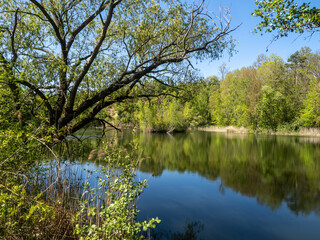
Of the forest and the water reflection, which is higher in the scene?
the forest

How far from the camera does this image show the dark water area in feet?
21.4

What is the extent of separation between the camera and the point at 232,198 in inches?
364

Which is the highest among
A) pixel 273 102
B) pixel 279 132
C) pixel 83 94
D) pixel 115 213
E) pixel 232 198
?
pixel 273 102

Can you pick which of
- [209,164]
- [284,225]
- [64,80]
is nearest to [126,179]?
[64,80]

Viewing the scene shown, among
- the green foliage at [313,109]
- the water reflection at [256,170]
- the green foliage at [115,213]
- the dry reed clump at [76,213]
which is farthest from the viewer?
the green foliage at [313,109]

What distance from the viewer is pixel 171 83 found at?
788 centimetres

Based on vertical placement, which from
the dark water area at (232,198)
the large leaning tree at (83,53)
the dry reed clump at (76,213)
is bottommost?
the dark water area at (232,198)

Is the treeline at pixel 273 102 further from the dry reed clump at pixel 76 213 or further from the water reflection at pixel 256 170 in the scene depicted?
the dry reed clump at pixel 76 213

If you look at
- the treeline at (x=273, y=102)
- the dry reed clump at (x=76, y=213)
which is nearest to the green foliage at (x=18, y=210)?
the dry reed clump at (x=76, y=213)

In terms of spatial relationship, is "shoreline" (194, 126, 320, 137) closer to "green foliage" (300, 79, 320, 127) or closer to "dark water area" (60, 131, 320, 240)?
"green foliage" (300, 79, 320, 127)

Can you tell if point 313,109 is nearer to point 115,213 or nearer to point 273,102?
point 273,102

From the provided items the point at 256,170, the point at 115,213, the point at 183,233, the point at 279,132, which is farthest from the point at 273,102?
the point at 115,213

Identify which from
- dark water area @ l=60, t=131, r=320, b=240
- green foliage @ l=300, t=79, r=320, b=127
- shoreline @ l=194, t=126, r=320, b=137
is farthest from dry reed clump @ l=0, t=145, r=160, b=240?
shoreline @ l=194, t=126, r=320, b=137

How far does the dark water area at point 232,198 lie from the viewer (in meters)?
6.51
